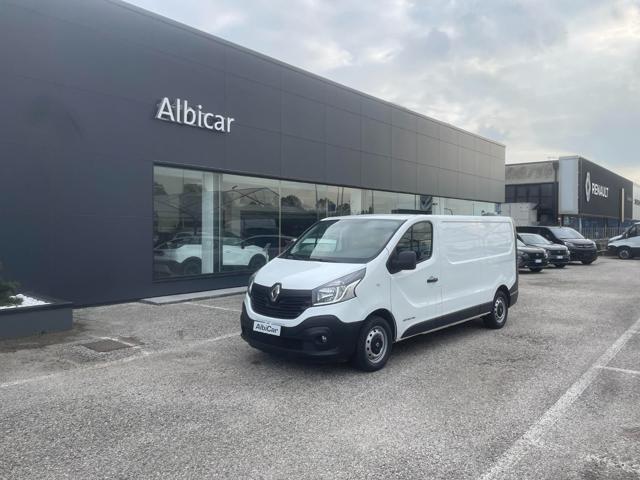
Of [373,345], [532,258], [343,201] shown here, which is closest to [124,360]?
[373,345]

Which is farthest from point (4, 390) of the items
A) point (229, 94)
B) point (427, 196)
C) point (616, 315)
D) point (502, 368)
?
point (427, 196)

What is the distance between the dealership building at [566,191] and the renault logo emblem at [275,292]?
37.3 meters

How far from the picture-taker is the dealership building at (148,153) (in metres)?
9.12

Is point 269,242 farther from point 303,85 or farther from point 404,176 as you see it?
point 404,176

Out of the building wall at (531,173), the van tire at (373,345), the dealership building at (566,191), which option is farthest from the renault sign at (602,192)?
the van tire at (373,345)

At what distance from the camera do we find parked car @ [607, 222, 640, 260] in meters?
26.2

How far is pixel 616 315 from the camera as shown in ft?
31.3

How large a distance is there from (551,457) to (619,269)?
1902 centimetres

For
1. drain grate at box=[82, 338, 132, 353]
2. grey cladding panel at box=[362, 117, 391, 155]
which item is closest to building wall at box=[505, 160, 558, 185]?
grey cladding panel at box=[362, 117, 391, 155]

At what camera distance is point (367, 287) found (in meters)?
5.67

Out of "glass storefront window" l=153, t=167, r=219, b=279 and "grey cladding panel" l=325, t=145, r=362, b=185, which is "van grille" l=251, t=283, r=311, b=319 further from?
"grey cladding panel" l=325, t=145, r=362, b=185

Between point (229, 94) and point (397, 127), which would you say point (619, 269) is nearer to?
point (397, 127)

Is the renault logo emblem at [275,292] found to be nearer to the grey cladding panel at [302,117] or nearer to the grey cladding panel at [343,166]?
the grey cladding panel at [302,117]

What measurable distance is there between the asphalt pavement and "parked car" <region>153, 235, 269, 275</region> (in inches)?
148
